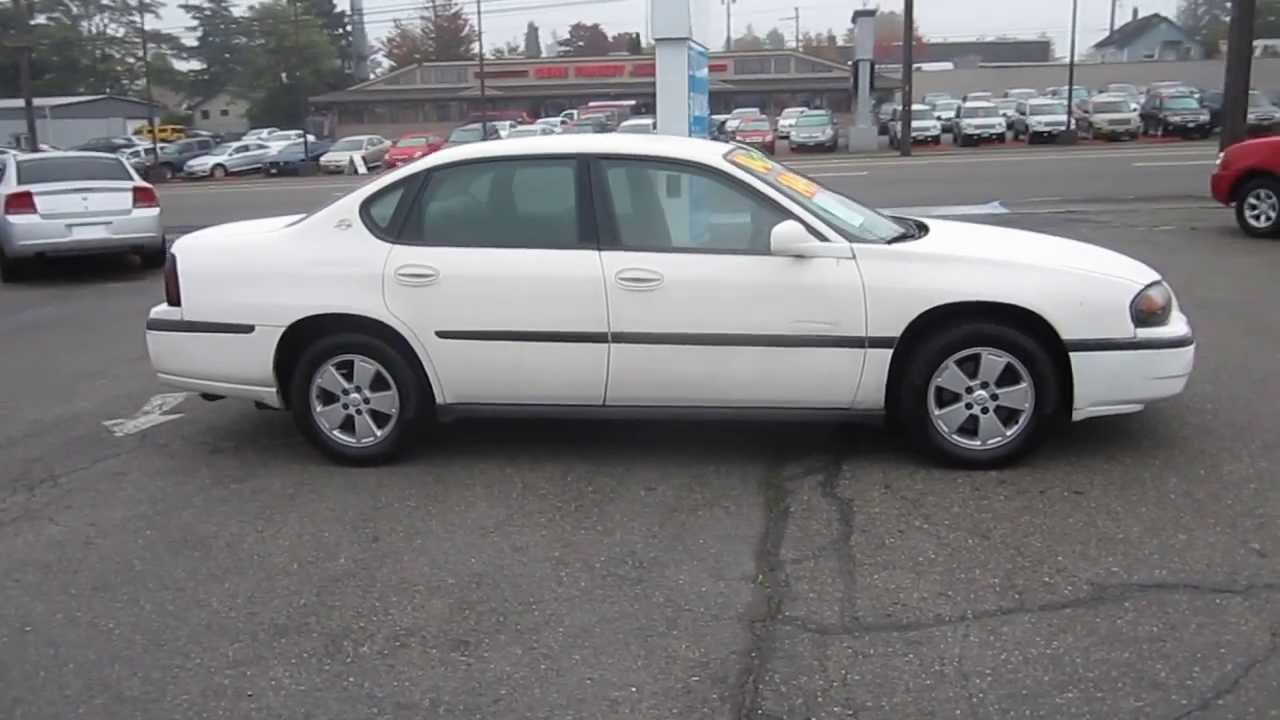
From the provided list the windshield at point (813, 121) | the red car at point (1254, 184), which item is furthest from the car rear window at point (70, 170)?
the windshield at point (813, 121)

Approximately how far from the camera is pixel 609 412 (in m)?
5.55

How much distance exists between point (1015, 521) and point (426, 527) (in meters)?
2.39

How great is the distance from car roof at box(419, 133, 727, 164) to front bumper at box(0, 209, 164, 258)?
8.11 m

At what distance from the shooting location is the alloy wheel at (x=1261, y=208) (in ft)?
41.5

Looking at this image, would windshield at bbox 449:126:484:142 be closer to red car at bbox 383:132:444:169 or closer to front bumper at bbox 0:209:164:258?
red car at bbox 383:132:444:169

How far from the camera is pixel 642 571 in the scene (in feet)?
14.6

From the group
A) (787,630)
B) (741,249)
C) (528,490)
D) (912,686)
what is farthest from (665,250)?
(912,686)

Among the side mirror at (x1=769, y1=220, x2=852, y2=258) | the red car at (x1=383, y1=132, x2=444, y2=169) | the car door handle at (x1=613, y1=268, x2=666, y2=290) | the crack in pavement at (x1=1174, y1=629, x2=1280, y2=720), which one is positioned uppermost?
the side mirror at (x1=769, y1=220, x2=852, y2=258)

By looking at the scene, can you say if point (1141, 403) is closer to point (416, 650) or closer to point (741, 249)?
point (741, 249)

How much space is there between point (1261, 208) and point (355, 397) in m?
10.8

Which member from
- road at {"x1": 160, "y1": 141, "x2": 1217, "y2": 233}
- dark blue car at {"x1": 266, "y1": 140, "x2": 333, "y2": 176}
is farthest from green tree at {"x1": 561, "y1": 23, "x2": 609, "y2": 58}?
road at {"x1": 160, "y1": 141, "x2": 1217, "y2": 233}

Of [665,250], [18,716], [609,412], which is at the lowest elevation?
[18,716]

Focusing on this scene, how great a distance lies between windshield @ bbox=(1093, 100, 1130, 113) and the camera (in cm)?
3938

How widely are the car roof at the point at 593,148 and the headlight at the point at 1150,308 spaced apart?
1953 mm
